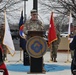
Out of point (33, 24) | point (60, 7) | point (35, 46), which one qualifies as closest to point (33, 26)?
point (33, 24)

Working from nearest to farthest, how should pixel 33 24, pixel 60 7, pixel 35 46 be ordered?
pixel 33 24 → pixel 35 46 → pixel 60 7

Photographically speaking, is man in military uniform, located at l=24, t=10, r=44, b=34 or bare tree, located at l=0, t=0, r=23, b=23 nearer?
man in military uniform, located at l=24, t=10, r=44, b=34

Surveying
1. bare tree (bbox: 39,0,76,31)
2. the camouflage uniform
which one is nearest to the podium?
the camouflage uniform

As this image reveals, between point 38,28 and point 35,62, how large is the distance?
3.91ft

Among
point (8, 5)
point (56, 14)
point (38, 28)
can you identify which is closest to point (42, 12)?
point (56, 14)

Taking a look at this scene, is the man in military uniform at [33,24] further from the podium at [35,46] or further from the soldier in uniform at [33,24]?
the podium at [35,46]

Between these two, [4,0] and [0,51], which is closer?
[0,51]

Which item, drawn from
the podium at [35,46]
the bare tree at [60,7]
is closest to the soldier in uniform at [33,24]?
the podium at [35,46]

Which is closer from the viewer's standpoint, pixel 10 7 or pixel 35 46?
pixel 35 46

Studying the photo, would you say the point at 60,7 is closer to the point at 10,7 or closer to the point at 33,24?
the point at 10,7

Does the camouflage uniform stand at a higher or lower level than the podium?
higher

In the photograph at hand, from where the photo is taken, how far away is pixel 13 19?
37.7 meters

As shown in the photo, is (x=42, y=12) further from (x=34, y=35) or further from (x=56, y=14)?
(x=34, y=35)

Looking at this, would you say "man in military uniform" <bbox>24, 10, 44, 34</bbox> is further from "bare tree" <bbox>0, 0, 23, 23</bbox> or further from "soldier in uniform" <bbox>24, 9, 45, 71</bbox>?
"bare tree" <bbox>0, 0, 23, 23</bbox>
